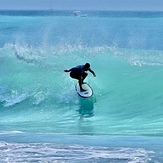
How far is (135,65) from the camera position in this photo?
65.7ft

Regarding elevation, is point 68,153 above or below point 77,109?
below

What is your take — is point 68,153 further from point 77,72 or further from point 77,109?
point 77,109

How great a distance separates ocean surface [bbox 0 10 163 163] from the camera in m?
10.6

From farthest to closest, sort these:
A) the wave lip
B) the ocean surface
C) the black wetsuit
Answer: the black wetsuit
the ocean surface
the wave lip

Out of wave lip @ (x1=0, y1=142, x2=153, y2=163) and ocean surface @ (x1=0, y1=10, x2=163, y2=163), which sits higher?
ocean surface @ (x1=0, y1=10, x2=163, y2=163)

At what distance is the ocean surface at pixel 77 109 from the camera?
416 inches

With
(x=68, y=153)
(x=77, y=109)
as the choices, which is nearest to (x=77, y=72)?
(x=77, y=109)

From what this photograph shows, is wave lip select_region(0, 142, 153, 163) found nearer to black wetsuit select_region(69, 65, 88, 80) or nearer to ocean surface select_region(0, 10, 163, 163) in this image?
ocean surface select_region(0, 10, 163, 163)

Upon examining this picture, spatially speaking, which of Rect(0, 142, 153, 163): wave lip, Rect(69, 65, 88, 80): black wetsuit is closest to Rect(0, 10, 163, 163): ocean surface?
Rect(0, 142, 153, 163): wave lip

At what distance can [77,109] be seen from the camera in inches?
596

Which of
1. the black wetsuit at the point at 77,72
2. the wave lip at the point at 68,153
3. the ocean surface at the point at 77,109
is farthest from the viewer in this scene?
the black wetsuit at the point at 77,72

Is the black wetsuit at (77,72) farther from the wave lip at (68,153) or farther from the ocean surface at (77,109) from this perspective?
the wave lip at (68,153)

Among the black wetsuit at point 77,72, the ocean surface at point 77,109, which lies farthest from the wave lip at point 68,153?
the black wetsuit at point 77,72

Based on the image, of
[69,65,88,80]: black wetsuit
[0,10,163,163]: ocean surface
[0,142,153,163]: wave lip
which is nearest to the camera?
[0,142,153,163]: wave lip
